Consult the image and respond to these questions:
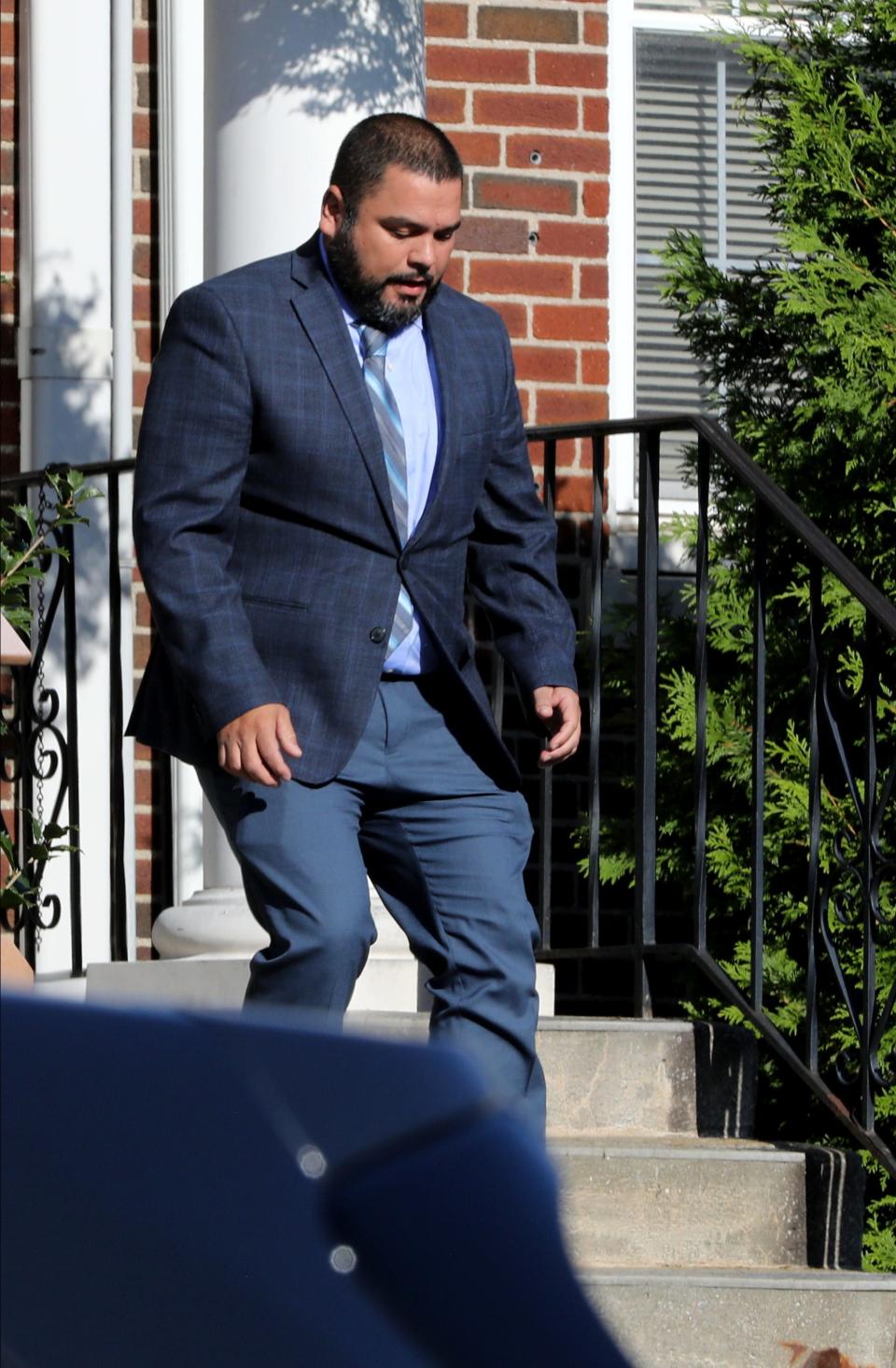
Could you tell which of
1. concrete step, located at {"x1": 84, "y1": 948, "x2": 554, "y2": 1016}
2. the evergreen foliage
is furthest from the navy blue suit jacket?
the evergreen foliage

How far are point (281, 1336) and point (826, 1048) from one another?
3690mm

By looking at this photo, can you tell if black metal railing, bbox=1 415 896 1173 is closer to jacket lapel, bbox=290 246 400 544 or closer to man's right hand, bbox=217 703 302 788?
jacket lapel, bbox=290 246 400 544

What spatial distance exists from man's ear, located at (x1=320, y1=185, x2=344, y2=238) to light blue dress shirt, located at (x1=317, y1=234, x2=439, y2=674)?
0.13 ft

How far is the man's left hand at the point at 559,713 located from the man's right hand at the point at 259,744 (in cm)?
53

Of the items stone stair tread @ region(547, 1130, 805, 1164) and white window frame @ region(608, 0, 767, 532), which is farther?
white window frame @ region(608, 0, 767, 532)

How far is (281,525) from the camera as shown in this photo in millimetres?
3131

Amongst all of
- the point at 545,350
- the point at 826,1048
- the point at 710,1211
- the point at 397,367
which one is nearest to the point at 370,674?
the point at 397,367

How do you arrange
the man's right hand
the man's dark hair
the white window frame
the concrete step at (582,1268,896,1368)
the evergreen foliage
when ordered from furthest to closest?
the white window frame < the evergreen foliage < the concrete step at (582,1268,896,1368) < the man's dark hair < the man's right hand

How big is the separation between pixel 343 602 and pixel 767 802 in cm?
170

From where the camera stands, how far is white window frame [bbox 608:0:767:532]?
19.5 feet

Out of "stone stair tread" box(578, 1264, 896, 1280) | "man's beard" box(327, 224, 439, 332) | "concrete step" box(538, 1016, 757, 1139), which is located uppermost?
"man's beard" box(327, 224, 439, 332)

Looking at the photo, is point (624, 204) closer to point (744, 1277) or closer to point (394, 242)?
point (394, 242)

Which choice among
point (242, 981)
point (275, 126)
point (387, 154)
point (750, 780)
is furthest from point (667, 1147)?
point (275, 126)

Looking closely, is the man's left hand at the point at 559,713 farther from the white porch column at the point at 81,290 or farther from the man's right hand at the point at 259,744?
the white porch column at the point at 81,290
